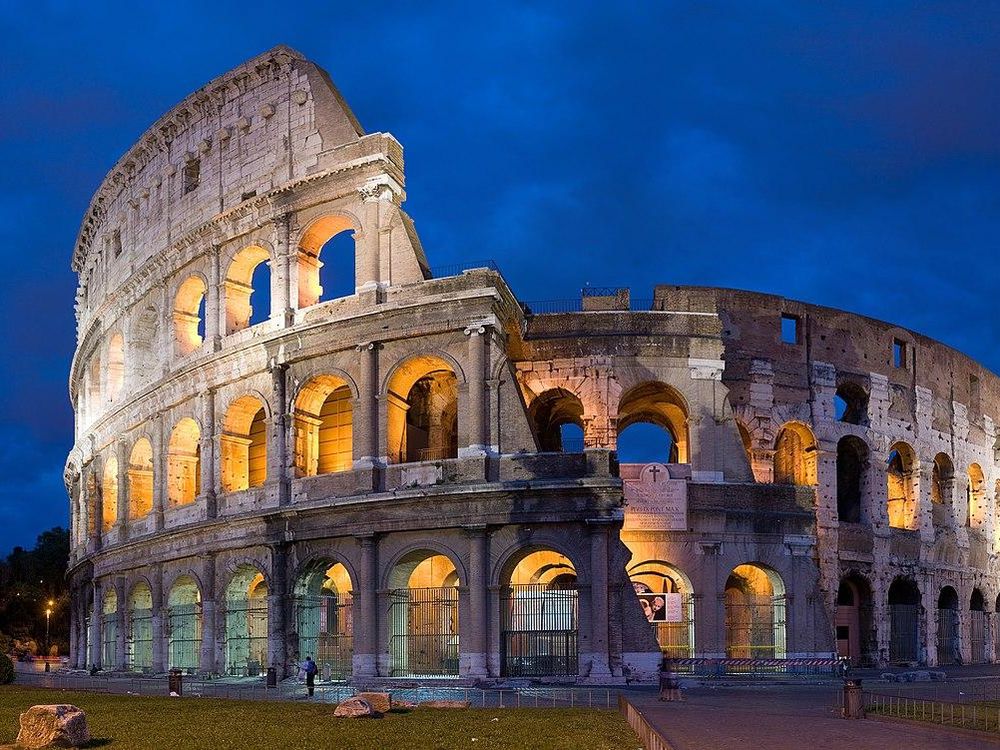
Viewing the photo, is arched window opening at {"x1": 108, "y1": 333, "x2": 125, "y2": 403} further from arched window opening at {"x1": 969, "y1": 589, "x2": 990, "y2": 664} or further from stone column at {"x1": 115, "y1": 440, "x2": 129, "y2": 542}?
arched window opening at {"x1": 969, "y1": 589, "x2": 990, "y2": 664}

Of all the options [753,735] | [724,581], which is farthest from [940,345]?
[753,735]

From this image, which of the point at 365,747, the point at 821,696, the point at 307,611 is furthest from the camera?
the point at 307,611

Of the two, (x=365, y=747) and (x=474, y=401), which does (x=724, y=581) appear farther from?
(x=365, y=747)

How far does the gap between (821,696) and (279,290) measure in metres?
15.8

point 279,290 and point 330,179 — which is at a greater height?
point 330,179

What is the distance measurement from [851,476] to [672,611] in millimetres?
10424

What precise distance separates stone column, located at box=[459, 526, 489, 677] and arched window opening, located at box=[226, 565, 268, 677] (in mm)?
6335

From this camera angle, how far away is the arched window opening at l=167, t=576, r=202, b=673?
30.3 metres

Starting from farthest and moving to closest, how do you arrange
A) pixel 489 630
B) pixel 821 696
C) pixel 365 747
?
1. pixel 489 630
2. pixel 821 696
3. pixel 365 747

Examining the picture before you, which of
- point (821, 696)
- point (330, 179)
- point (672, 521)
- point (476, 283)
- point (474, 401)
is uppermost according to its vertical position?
point (330, 179)

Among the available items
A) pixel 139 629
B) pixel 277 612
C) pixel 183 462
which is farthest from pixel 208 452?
pixel 139 629

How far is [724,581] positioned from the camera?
93.7 feet

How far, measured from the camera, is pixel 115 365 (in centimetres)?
3681

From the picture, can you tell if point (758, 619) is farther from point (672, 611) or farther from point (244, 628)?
point (244, 628)
